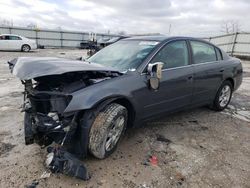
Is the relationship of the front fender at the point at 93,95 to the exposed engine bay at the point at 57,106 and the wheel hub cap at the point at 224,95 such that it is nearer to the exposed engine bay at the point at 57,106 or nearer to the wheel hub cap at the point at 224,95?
the exposed engine bay at the point at 57,106

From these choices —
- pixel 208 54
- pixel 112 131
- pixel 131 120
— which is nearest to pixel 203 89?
pixel 208 54

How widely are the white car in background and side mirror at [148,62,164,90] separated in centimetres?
1891

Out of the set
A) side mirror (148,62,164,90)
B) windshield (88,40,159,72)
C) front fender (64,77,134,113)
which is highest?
windshield (88,40,159,72)

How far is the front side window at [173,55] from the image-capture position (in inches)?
156

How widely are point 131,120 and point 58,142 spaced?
3.75 ft

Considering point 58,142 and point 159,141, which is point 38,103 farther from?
point 159,141

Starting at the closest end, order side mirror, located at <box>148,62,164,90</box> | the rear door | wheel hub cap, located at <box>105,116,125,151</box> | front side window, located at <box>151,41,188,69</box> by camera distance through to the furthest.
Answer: wheel hub cap, located at <box>105,116,125,151</box> < side mirror, located at <box>148,62,164,90</box> < front side window, located at <box>151,41,188,69</box> < the rear door

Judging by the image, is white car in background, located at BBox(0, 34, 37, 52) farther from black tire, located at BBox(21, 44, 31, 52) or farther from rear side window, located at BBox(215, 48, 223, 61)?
rear side window, located at BBox(215, 48, 223, 61)

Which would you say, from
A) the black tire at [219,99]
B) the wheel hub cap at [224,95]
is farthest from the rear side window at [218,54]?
the wheel hub cap at [224,95]

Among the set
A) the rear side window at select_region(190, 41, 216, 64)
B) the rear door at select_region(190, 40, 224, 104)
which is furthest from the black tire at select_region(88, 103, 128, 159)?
the rear side window at select_region(190, 41, 216, 64)

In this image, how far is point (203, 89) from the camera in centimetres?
471

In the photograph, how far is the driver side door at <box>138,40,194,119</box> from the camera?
372 centimetres

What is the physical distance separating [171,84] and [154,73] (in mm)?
519

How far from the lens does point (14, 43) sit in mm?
19984
